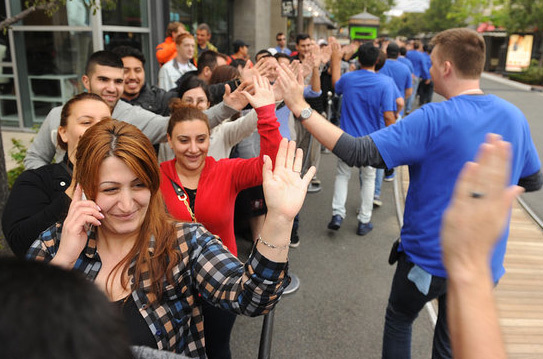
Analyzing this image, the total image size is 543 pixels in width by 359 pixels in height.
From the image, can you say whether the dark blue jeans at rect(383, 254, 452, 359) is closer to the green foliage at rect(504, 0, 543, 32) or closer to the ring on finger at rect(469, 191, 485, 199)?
the ring on finger at rect(469, 191, 485, 199)

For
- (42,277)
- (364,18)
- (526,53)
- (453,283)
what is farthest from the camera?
(526,53)

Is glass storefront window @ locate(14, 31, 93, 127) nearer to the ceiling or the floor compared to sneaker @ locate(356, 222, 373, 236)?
nearer to the ceiling

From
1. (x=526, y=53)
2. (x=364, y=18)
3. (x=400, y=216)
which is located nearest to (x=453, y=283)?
(x=400, y=216)

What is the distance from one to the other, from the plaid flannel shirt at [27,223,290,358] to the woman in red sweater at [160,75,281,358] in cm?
59

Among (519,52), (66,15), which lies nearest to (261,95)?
(66,15)

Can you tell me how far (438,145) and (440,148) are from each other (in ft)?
0.06

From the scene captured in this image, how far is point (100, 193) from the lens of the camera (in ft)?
5.92

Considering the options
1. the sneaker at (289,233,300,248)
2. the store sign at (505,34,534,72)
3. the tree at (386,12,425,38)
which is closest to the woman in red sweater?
the sneaker at (289,233,300,248)

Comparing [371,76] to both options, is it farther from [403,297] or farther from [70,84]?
[70,84]

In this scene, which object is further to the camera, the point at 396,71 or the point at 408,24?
the point at 408,24

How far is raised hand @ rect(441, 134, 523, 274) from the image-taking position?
96 centimetres

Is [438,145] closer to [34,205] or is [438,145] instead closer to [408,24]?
[34,205]

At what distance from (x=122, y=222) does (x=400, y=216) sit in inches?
192

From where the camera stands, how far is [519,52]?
3441cm
